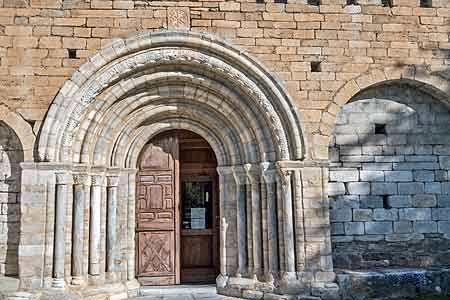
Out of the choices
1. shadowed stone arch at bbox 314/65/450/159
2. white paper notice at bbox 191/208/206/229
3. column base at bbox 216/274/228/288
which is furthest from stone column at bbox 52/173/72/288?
shadowed stone arch at bbox 314/65/450/159

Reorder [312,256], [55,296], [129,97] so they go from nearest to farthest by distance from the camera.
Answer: [55,296]
[312,256]
[129,97]

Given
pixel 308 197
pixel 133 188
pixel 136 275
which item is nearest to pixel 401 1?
pixel 308 197

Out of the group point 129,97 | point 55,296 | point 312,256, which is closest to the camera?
point 55,296

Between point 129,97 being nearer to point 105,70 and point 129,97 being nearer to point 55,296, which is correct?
point 105,70

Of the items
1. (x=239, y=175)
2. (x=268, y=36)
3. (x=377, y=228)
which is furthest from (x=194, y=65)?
(x=377, y=228)

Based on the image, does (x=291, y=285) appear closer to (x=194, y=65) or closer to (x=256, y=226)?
(x=256, y=226)

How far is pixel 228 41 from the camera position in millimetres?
5551

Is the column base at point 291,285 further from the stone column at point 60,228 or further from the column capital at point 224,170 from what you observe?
the stone column at point 60,228

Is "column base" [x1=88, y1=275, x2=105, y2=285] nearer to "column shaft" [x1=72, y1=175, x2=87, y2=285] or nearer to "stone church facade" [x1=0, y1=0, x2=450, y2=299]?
"stone church facade" [x1=0, y1=0, x2=450, y2=299]

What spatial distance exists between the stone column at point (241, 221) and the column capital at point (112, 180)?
1.60 meters

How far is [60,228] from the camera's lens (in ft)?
16.6

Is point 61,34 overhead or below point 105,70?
overhead

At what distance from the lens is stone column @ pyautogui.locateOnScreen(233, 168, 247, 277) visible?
5586 mm

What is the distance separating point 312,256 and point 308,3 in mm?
3413
